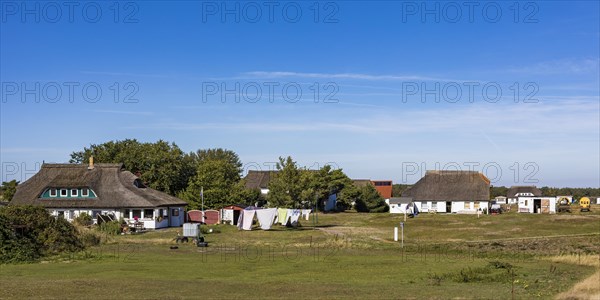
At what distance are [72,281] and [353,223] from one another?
5457 centimetres

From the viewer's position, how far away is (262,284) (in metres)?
29.2

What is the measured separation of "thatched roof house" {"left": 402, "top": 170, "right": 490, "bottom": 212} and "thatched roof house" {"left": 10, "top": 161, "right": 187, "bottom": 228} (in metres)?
47.3

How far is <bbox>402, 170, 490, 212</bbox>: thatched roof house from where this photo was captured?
10475 cm

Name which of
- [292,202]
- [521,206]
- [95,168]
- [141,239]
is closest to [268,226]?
[292,202]

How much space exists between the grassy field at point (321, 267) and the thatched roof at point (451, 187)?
40.7 meters

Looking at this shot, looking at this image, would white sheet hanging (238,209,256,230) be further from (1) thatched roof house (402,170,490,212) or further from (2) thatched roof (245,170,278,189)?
(2) thatched roof (245,170,278,189)

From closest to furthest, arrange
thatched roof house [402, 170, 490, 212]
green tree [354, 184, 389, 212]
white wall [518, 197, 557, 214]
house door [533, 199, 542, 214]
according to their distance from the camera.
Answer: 1. white wall [518, 197, 557, 214]
2. house door [533, 199, 542, 214]
3. thatched roof house [402, 170, 490, 212]
4. green tree [354, 184, 389, 212]

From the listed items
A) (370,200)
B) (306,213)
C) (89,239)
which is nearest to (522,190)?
(370,200)

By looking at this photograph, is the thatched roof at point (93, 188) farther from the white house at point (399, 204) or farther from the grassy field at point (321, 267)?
the white house at point (399, 204)

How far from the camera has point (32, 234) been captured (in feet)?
149

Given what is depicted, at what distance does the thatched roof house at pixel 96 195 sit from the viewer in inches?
2707

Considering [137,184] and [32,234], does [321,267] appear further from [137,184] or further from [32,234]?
[137,184]

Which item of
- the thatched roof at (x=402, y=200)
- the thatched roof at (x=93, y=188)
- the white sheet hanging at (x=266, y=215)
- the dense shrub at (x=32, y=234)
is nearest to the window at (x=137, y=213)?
the thatched roof at (x=93, y=188)

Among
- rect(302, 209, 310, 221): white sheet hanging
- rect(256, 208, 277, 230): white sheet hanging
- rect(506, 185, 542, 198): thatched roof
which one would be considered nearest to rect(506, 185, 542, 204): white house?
rect(506, 185, 542, 198): thatched roof
